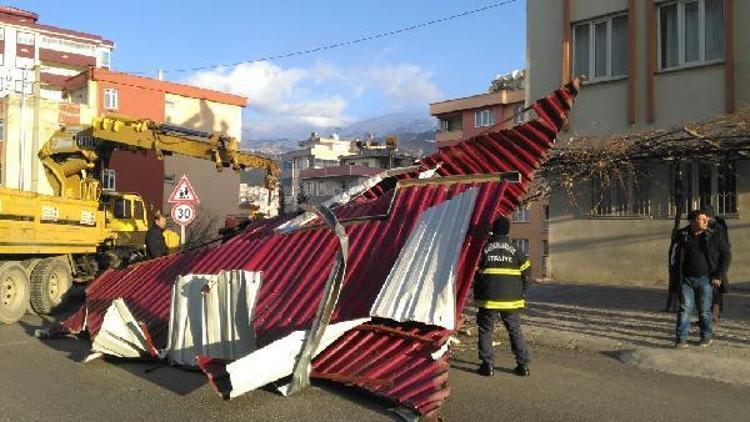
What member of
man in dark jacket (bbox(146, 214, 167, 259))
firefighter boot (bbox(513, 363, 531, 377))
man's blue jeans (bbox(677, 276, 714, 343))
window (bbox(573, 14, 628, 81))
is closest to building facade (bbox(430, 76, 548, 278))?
window (bbox(573, 14, 628, 81))

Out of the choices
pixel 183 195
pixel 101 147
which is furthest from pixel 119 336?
pixel 101 147

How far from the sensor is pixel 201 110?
47.4 metres

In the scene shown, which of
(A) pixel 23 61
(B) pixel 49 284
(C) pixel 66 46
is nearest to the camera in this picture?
(B) pixel 49 284

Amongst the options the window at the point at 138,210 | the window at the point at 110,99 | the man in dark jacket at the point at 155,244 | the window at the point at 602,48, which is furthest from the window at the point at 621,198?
the window at the point at 110,99

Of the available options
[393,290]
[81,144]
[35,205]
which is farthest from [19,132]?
[393,290]

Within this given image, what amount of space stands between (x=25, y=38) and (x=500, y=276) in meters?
75.1

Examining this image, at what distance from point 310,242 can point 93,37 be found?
74401 millimetres

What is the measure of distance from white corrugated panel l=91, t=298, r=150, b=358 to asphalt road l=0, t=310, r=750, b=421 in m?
0.16

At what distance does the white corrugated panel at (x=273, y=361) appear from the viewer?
18.7ft

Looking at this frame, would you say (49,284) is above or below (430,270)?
below

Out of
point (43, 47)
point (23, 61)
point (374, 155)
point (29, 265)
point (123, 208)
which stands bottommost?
point (29, 265)

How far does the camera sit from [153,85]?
44.1 metres

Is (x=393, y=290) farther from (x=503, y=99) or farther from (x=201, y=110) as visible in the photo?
(x=503, y=99)

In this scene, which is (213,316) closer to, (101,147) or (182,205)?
(182,205)
